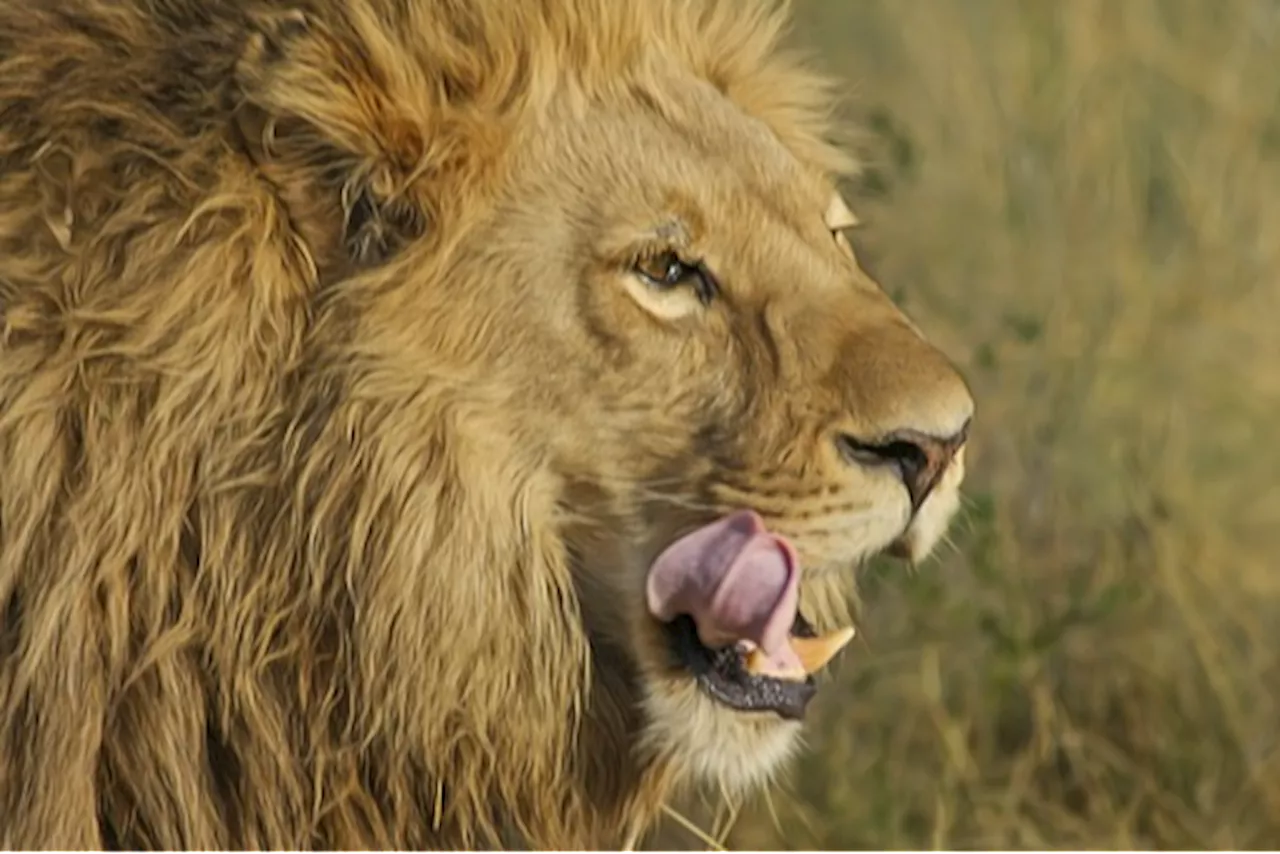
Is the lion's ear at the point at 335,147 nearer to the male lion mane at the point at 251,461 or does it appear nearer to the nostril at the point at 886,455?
the male lion mane at the point at 251,461

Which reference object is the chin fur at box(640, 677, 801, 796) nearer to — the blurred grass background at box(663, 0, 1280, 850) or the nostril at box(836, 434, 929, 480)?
the nostril at box(836, 434, 929, 480)

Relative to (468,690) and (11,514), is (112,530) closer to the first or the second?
(11,514)

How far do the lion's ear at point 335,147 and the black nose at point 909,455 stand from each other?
501 millimetres

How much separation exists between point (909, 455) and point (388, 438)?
0.53m

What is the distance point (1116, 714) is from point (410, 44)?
230cm

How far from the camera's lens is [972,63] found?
5680 mm

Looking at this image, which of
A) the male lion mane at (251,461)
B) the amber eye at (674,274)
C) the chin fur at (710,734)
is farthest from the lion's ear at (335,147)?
the chin fur at (710,734)

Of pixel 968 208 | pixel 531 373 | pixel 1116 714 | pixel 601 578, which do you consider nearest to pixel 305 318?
Answer: pixel 531 373

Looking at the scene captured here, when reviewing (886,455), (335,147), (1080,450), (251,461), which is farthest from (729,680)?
(1080,450)

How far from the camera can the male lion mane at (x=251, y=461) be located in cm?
261

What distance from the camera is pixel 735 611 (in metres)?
2.70

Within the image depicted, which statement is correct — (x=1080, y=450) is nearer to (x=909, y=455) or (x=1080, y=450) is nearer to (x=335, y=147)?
(x=909, y=455)

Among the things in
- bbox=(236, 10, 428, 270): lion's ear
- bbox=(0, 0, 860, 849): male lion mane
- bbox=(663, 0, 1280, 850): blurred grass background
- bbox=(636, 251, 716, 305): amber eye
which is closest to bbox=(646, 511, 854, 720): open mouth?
bbox=(0, 0, 860, 849): male lion mane

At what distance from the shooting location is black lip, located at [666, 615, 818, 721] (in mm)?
2730
